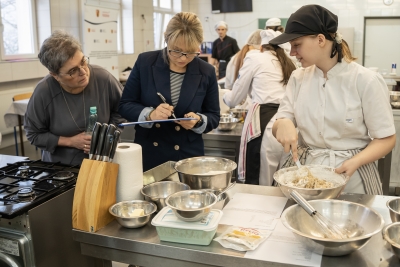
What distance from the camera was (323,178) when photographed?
1720 millimetres

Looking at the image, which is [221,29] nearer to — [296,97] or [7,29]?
[7,29]

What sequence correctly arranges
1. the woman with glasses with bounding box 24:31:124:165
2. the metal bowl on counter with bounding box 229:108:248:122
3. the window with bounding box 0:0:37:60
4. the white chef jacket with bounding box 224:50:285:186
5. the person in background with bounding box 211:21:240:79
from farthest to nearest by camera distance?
1. the person in background with bounding box 211:21:240:79
2. the window with bounding box 0:0:37:60
3. the metal bowl on counter with bounding box 229:108:248:122
4. the white chef jacket with bounding box 224:50:285:186
5. the woman with glasses with bounding box 24:31:124:165

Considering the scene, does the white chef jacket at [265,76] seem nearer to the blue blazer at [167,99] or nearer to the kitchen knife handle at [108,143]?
the blue blazer at [167,99]

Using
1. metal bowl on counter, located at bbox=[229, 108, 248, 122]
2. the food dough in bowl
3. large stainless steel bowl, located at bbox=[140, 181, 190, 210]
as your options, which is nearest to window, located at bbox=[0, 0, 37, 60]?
metal bowl on counter, located at bbox=[229, 108, 248, 122]

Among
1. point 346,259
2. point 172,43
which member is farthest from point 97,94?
point 346,259

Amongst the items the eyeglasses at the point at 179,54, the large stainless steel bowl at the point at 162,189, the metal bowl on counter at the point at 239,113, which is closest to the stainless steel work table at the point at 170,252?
the large stainless steel bowl at the point at 162,189

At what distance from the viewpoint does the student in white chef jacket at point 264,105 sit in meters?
3.05

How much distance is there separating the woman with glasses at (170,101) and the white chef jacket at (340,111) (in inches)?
20.7

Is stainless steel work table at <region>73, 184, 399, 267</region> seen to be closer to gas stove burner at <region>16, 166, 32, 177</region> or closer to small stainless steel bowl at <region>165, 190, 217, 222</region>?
small stainless steel bowl at <region>165, 190, 217, 222</region>

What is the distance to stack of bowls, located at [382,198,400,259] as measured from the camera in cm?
119

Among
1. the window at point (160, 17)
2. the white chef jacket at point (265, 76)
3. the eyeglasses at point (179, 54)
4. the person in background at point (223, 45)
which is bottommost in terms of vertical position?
the white chef jacket at point (265, 76)

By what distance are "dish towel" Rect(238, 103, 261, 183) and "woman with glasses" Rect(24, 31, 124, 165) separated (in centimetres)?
109

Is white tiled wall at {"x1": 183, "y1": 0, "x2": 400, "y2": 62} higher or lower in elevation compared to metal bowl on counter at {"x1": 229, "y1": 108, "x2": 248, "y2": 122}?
higher

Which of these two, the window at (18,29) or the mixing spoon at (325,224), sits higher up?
the window at (18,29)
